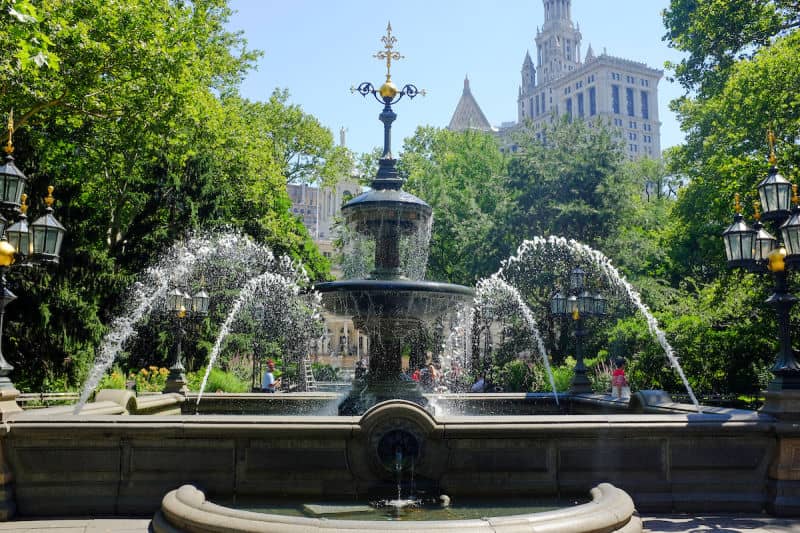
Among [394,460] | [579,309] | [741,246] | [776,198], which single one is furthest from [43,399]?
[776,198]

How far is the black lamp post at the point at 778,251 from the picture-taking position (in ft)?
28.6

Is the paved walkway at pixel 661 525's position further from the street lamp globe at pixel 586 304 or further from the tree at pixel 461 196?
the tree at pixel 461 196

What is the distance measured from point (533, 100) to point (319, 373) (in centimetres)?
14562

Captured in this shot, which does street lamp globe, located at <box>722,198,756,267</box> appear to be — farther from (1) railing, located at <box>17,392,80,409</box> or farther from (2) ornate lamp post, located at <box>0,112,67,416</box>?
(1) railing, located at <box>17,392,80,409</box>

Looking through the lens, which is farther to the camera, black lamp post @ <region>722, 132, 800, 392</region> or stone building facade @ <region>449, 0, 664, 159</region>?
stone building facade @ <region>449, 0, 664, 159</region>

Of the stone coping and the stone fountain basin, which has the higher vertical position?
the stone fountain basin

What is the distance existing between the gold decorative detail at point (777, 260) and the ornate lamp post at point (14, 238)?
9.87m

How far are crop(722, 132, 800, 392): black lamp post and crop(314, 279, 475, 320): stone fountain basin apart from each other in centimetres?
423

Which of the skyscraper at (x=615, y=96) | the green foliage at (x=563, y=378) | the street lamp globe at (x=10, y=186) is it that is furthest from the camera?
the skyscraper at (x=615, y=96)

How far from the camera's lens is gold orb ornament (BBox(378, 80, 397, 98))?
1288 centimetres

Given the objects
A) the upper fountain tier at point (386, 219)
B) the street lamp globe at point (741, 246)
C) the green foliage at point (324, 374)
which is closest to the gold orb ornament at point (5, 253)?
the upper fountain tier at point (386, 219)

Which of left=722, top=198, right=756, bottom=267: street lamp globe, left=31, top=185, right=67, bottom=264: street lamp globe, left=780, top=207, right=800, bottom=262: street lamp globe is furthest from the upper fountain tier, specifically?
left=780, top=207, right=800, bottom=262: street lamp globe

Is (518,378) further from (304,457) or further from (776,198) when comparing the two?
→ (304,457)

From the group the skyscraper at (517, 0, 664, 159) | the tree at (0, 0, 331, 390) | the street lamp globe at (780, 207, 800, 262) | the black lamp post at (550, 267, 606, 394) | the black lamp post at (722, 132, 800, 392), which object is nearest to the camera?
the black lamp post at (722, 132, 800, 392)
